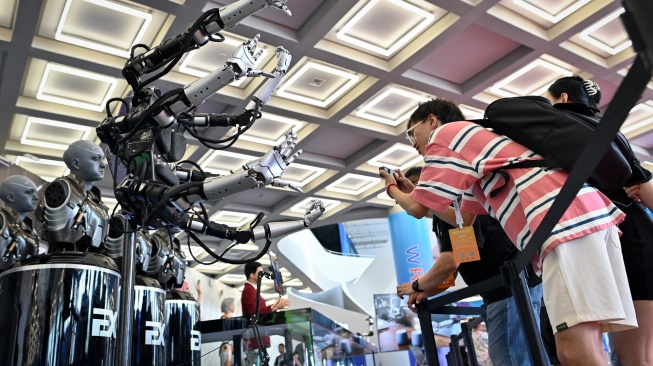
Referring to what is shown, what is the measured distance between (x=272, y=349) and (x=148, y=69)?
10.3 ft

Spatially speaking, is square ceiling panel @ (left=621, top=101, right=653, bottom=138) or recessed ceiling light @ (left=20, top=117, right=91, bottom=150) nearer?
recessed ceiling light @ (left=20, top=117, right=91, bottom=150)

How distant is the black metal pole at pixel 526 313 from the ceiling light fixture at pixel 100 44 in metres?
6.00

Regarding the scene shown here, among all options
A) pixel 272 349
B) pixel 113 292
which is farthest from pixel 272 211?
pixel 113 292

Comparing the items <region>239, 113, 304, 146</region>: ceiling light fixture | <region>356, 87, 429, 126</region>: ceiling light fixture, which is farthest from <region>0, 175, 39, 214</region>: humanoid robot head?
<region>356, 87, 429, 126</region>: ceiling light fixture

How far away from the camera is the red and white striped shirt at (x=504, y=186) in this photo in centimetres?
141

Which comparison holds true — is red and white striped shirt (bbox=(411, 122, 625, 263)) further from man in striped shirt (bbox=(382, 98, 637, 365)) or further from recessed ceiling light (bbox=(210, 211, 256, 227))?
recessed ceiling light (bbox=(210, 211, 256, 227))

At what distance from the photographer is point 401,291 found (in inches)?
86.4

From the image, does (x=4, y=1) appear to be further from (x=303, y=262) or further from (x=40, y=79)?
(x=303, y=262)

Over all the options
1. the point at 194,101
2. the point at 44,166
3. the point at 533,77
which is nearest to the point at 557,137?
the point at 194,101

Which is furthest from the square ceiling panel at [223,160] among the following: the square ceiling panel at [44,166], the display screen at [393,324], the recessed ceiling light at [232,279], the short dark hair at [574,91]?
the recessed ceiling light at [232,279]

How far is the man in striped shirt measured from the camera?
133 centimetres

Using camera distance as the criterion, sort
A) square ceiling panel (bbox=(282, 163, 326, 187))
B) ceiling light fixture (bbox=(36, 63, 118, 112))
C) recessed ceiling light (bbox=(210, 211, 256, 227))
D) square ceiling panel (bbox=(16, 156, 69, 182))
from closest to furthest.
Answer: ceiling light fixture (bbox=(36, 63, 118, 112))
square ceiling panel (bbox=(16, 156, 69, 182))
square ceiling panel (bbox=(282, 163, 326, 187))
recessed ceiling light (bbox=(210, 211, 256, 227))

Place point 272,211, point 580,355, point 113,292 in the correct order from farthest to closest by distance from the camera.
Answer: point 272,211 → point 113,292 → point 580,355

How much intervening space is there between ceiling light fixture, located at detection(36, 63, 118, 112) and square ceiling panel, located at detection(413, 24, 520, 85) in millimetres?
4522
